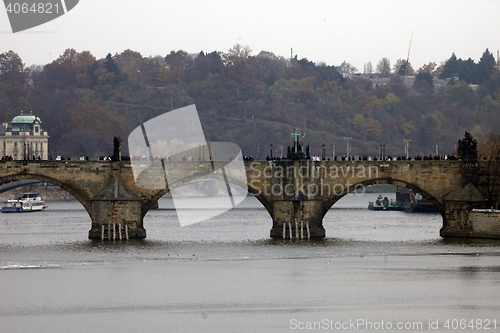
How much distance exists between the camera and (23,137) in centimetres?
14625

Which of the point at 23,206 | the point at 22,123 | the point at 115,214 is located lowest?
the point at 23,206

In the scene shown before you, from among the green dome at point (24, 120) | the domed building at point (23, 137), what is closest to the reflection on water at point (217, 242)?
the domed building at point (23, 137)

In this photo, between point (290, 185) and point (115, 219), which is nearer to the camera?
point (115, 219)

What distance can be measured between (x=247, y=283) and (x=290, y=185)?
17535 mm

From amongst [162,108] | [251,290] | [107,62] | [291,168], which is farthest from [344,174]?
[107,62]

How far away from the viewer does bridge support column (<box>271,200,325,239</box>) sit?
59.9 m

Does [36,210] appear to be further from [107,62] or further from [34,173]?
[107,62]

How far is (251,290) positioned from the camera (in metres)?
41.9

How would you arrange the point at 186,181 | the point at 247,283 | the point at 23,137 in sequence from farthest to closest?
the point at 23,137, the point at 186,181, the point at 247,283

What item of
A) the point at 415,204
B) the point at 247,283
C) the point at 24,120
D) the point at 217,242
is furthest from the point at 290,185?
the point at 24,120

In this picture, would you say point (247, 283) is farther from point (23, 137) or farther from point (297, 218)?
point (23, 137)

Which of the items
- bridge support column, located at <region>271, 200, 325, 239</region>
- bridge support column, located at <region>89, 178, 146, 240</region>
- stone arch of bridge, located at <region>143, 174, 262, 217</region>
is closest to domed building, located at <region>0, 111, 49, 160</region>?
stone arch of bridge, located at <region>143, 174, 262, 217</region>

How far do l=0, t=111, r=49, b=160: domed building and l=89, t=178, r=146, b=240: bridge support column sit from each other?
90.3 metres

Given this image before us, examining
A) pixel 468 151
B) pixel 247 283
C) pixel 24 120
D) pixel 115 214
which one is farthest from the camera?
pixel 24 120
